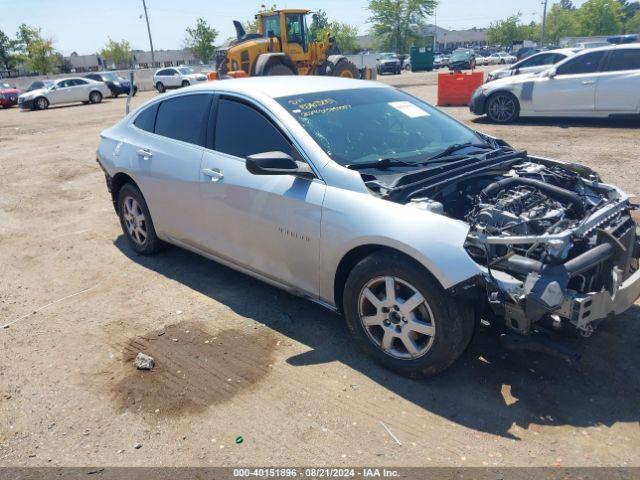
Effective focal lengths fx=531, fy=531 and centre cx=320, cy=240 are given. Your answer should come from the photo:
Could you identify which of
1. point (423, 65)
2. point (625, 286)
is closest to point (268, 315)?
point (625, 286)

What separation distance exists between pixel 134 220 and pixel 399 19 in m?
74.3

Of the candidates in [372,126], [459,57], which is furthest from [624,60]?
[459,57]

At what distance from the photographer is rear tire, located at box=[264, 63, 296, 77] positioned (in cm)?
1806

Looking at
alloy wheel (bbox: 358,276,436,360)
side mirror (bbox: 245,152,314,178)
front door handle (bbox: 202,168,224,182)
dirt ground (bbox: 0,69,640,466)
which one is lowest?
dirt ground (bbox: 0,69,640,466)

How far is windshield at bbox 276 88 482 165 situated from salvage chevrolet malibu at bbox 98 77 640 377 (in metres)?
0.01

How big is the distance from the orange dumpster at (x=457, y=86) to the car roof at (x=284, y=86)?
1247cm

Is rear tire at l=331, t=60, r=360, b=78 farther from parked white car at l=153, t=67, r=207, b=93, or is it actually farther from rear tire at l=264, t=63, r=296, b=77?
parked white car at l=153, t=67, r=207, b=93

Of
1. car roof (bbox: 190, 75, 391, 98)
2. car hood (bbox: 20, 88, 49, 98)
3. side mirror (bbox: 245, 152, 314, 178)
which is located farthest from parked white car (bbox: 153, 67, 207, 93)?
side mirror (bbox: 245, 152, 314, 178)

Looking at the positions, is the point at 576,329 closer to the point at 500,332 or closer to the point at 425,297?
the point at 500,332

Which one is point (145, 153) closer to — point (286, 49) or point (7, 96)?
point (286, 49)

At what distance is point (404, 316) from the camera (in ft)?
10.3

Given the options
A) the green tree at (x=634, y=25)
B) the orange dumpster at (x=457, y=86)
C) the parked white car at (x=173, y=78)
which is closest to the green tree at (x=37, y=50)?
the parked white car at (x=173, y=78)

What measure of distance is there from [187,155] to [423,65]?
49.0 m

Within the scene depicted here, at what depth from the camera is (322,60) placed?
2048cm
